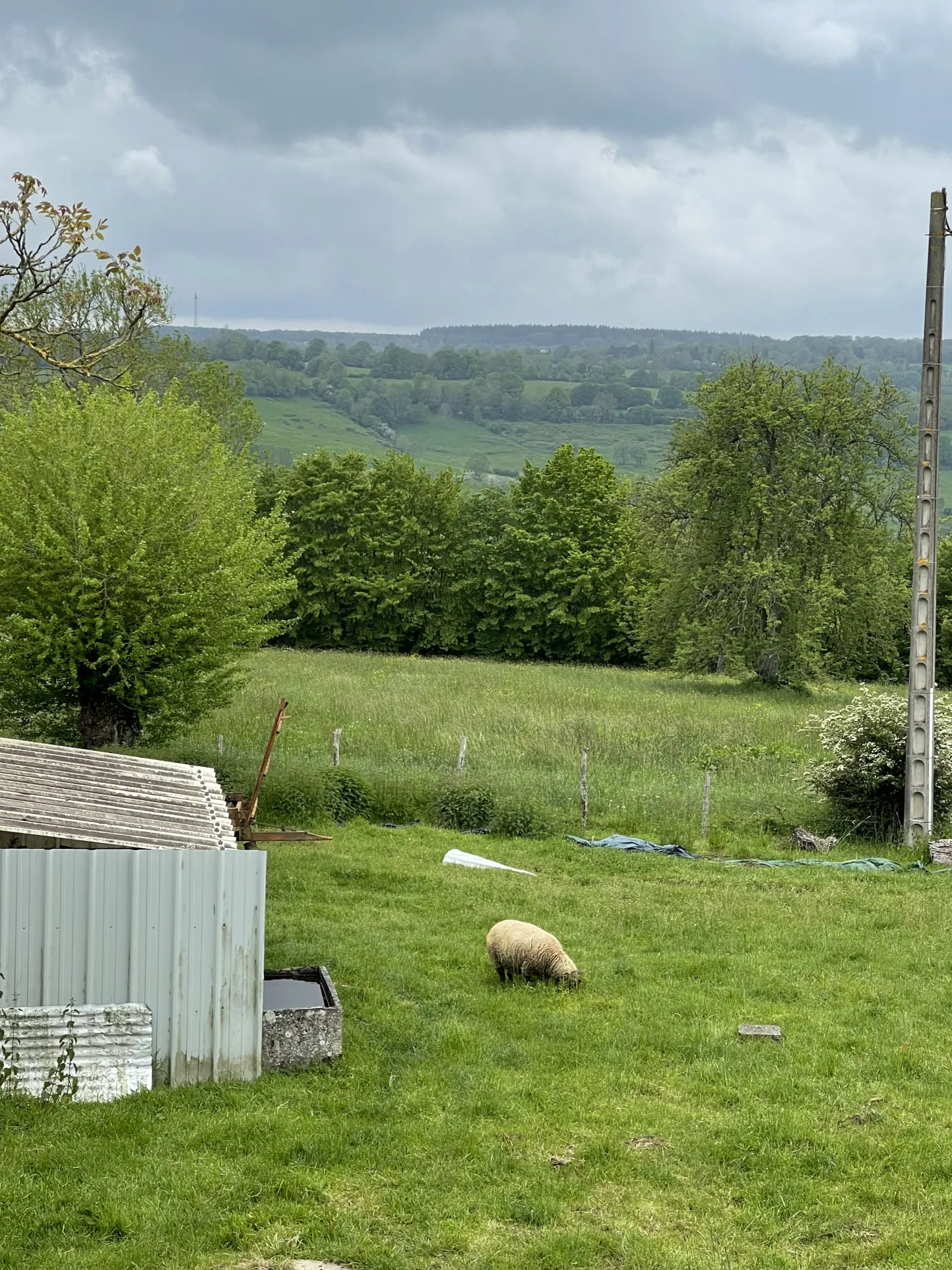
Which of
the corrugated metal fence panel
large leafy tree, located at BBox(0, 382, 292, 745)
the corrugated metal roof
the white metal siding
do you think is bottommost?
the white metal siding

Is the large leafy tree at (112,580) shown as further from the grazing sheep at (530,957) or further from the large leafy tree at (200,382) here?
the large leafy tree at (200,382)

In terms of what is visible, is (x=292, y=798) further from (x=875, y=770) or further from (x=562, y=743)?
(x=875, y=770)

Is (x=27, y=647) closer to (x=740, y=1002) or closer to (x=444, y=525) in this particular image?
(x=740, y=1002)

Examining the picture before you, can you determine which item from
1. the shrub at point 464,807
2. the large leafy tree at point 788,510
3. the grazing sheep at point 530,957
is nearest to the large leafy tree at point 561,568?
the large leafy tree at point 788,510

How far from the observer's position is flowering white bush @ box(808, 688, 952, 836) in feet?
72.7

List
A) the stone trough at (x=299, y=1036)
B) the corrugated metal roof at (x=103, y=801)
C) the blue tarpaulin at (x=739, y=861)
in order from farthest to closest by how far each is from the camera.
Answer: the blue tarpaulin at (x=739, y=861) → the stone trough at (x=299, y=1036) → the corrugated metal roof at (x=103, y=801)

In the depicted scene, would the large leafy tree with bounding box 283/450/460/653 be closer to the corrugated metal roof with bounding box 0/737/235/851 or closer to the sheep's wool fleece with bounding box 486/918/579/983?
the corrugated metal roof with bounding box 0/737/235/851

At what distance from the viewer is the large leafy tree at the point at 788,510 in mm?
46031

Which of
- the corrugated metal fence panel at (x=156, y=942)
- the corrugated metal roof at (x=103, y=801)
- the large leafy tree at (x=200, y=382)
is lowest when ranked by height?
the corrugated metal fence panel at (x=156, y=942)

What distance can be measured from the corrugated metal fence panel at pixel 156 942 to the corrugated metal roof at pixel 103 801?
0.41 metres

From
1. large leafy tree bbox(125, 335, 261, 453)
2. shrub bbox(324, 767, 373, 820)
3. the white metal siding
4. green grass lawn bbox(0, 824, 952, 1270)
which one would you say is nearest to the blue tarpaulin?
shrub bbox(324, 767, 373, 820)

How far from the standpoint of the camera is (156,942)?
1016 cm

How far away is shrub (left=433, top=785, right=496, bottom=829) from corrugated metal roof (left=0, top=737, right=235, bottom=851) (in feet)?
25.9

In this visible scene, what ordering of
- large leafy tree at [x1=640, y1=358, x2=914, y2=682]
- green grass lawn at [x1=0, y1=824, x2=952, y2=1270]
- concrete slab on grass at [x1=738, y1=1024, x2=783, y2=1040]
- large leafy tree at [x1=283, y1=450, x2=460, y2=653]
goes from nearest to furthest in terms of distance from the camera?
green grass lawn at [x1=0, y1=824, x2=952, y2=1270], concrete slab on grass at [x1=738, y1=1024, x2=783, y2=1040], large leafy tree at [x1=640, y1=358, x2=914, y2=682], large leafy tree at [x1=283, y1=450, x2=460, y2=653]
